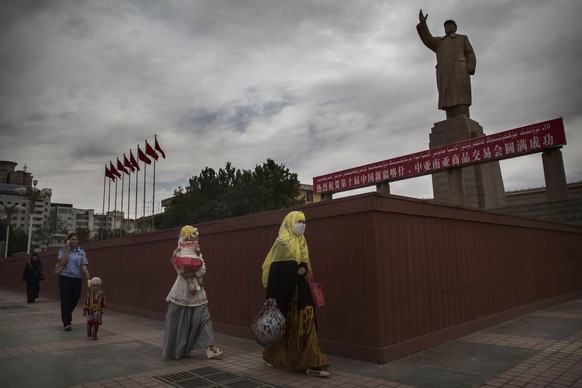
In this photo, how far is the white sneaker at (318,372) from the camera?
4.60 meters

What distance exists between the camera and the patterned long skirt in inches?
187

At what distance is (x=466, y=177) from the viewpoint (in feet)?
73.1

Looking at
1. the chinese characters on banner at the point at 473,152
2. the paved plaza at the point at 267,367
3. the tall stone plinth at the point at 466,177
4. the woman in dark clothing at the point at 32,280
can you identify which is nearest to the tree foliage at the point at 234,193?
the chinese characters on banner at the point at 473,152

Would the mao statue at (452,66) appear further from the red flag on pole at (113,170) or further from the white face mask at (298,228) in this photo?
the white face mask at (298,228)

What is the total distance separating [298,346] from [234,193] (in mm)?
34842

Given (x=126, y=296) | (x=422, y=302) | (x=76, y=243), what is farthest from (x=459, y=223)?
(x=126, y=296)

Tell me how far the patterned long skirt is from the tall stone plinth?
1898 centimetres

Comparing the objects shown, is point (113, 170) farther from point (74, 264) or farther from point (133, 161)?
point (74, 264)

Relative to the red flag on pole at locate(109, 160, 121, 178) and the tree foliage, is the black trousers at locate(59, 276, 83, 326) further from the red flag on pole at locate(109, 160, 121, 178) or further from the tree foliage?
the tree foliage

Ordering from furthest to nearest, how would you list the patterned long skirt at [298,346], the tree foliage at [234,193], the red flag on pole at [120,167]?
the tree foliage at [234,193], the red flag on pole at [120,167], the patterned long skirt at [298,346]

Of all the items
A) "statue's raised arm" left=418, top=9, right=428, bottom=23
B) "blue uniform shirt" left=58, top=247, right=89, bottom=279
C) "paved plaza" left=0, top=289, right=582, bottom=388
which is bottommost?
"paved plaza" left=0, top=289, right=582, bottom=388

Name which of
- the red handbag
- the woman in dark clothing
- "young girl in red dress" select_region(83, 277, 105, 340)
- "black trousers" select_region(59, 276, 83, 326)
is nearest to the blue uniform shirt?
"black trousers" select_region(59, 276, 83, 326)

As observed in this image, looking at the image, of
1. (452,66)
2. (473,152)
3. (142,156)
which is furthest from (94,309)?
(452,66)

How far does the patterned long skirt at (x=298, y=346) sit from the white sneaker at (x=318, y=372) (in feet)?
0.17
